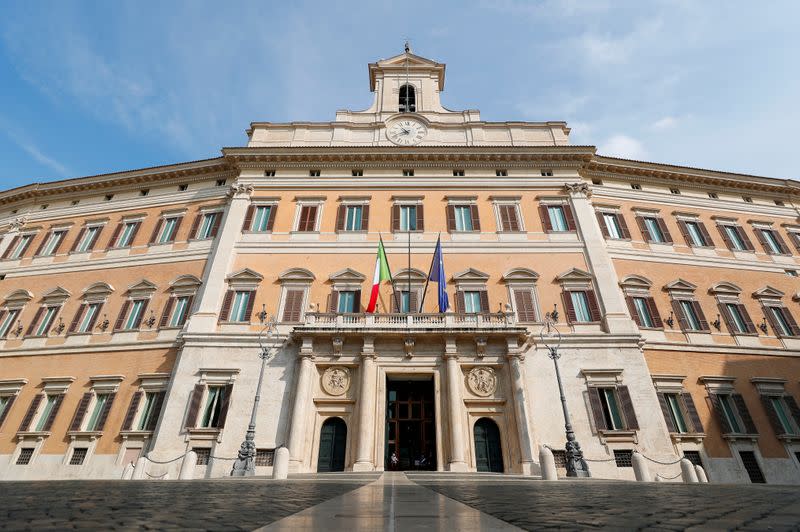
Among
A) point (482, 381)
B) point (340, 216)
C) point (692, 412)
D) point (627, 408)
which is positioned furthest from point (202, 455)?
point (692, 412)

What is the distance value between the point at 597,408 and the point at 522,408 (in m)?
3.01

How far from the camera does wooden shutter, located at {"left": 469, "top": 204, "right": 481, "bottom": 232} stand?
19.9 meters

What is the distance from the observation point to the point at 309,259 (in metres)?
18.9

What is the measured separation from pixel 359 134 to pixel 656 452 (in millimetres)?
20534

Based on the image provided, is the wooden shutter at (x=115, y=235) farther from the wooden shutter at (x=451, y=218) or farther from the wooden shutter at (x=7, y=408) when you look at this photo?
the wooden shutter at (x=451, y=218)

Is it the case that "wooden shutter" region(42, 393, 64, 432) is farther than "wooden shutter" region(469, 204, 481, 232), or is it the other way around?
"wooden shutter" region(469, 204, 481, 232)

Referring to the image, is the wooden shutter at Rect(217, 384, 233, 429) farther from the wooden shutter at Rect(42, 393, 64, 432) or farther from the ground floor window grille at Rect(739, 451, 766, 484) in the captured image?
the ground floor window grille at Rect(739, 451, 766, 484)

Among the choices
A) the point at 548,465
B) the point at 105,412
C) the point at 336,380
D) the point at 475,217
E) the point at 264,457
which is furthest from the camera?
the point at 475,217

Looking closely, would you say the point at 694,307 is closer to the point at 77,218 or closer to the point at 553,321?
the point at 553,321

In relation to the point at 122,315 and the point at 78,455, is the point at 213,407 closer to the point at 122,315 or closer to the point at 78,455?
the point at 78,455

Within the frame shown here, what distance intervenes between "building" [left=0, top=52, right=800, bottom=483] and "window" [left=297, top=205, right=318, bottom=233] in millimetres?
144

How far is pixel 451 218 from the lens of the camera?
20.2 metres

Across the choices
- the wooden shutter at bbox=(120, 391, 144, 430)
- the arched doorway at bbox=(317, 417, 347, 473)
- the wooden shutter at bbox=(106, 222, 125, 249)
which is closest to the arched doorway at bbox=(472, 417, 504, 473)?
the arched doorway at bbox=(317, 417, 347, 473)

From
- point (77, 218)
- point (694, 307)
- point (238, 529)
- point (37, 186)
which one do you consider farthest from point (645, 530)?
point (37, 186)
